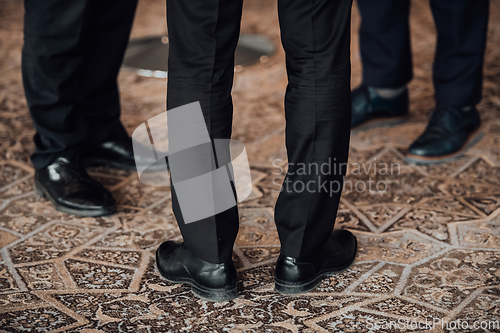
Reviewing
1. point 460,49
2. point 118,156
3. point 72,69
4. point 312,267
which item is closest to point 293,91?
point 312,267

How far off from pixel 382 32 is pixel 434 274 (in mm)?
1054

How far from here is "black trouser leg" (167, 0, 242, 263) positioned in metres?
0.97

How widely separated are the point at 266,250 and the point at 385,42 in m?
1.03

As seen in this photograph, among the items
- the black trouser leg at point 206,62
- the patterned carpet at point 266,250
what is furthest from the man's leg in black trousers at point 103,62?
the black trouser leg at point 206,62

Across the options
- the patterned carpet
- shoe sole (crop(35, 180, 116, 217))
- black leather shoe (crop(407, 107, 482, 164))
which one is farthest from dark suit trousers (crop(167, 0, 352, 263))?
black leather shoe (crop(407, 107, 482, 164))

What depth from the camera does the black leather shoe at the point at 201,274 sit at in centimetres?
116

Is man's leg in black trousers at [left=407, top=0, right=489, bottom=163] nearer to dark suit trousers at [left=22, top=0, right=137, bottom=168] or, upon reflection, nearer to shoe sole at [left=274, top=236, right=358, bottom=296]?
shoe sole at [left=274, top=236, right=358, bottom=296]

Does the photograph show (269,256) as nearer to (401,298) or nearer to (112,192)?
(401,298)

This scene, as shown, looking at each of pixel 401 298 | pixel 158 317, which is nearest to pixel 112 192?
pixel 158 317

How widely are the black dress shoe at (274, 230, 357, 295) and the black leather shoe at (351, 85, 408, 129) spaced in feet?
2.84

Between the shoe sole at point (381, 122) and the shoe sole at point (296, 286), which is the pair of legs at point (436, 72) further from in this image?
the shoe sole at point (296, 286)

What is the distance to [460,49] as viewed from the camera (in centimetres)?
185

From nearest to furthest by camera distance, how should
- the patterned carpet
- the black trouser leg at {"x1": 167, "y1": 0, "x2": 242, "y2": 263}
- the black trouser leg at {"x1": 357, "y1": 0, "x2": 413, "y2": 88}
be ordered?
1. the black trouser leg at {"x1": 167, "y1": 0, "x2": 242, "y2": 263}
2. the patterned carpet
3. the black trouser leg at {"x1": 357, "y1": 0, "x2": 413, "y2": 88}

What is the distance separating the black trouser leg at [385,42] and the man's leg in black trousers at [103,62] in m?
0.87
